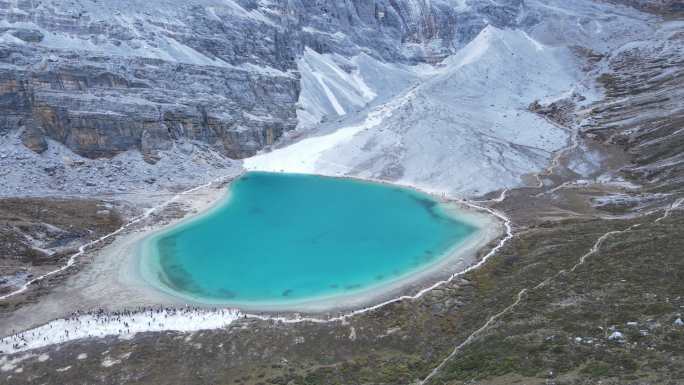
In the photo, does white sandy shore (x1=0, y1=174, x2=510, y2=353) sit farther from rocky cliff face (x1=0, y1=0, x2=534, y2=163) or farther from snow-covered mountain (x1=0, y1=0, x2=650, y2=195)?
rocky cliff face (x1=0, y1=0, x2=534, y2=163)

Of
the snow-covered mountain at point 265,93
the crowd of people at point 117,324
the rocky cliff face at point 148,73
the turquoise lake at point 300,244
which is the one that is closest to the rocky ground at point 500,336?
the crowd of people at point 117,324

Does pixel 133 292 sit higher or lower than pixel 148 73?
lower

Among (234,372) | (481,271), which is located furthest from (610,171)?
(234,372)

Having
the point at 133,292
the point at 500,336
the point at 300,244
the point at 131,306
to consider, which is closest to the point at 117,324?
the point at 131,306

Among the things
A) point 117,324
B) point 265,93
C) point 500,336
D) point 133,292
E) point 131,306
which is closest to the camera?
point 500,336

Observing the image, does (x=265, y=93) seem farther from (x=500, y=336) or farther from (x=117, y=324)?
(x=500, y=336)

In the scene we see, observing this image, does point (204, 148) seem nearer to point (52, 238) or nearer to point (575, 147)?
point (52, 238)
